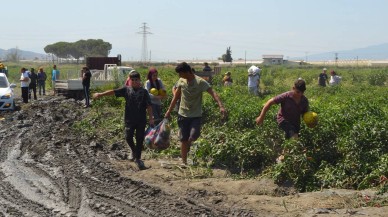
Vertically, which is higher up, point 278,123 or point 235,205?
point 278,123

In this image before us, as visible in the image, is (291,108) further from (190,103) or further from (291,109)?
(190,103)

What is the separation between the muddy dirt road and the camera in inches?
257

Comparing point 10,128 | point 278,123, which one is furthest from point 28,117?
point 278,123

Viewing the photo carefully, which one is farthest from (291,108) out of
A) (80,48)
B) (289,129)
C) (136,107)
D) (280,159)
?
(80,48)

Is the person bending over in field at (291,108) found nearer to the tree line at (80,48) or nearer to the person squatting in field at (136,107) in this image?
the person squatting in field at (136,107)

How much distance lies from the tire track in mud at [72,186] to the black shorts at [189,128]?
135 centimetres

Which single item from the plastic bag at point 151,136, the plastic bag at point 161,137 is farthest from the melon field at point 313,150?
the plastic bag at point 151,136

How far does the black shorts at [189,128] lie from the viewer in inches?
364

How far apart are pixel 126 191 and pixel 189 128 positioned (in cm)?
220

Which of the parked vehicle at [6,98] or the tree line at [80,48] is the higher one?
the tree line at [80,48]

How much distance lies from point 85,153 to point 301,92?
4.23m

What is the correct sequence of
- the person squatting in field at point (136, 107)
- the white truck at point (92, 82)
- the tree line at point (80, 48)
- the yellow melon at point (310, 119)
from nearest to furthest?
the yellow melon at point (310, 119), the person squatting in field at point (136, 107), the white truck at point (92, 82), the tree line at point (80, 48)

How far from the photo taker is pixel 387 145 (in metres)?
7.93

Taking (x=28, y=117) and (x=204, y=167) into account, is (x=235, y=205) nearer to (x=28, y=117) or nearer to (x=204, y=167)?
(x=204, y=167)
